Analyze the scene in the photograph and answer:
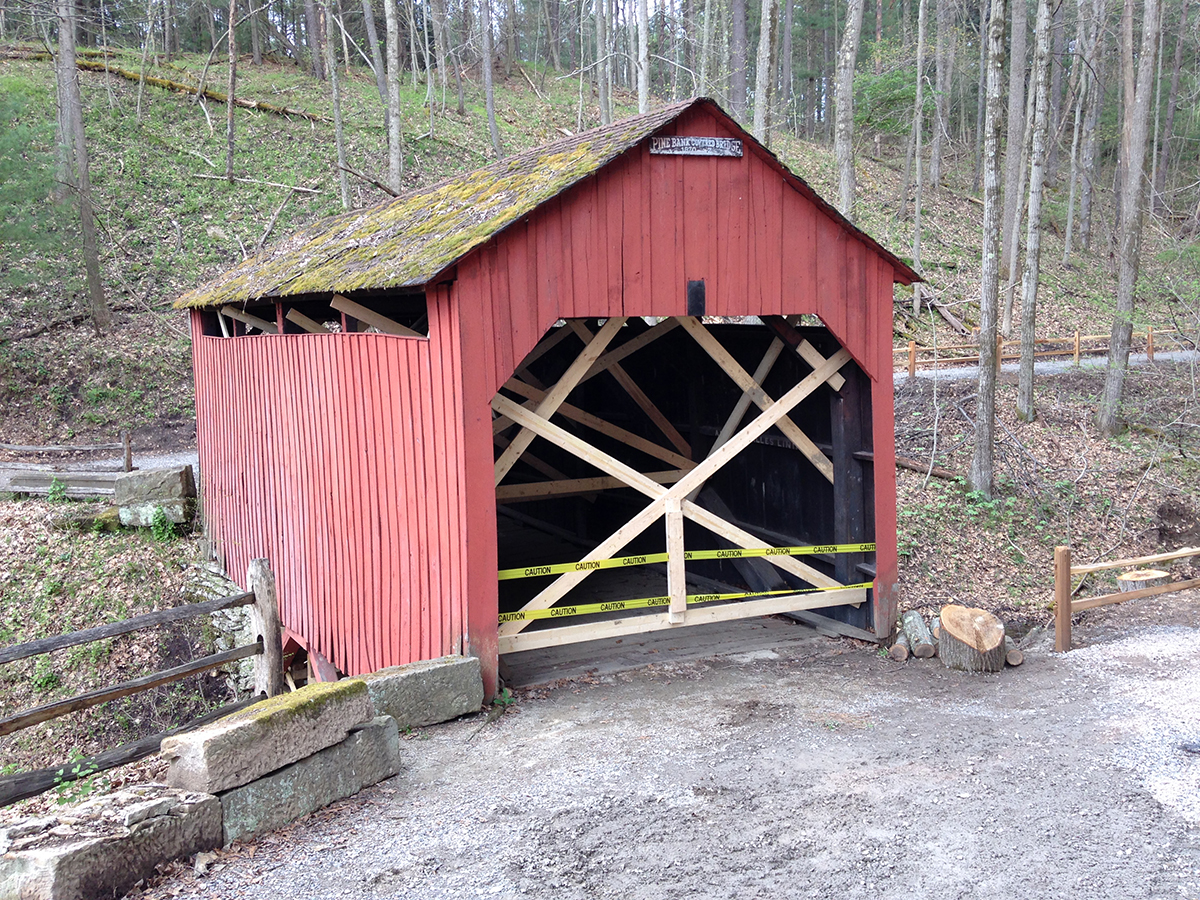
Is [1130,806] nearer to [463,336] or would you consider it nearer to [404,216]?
[463,336]

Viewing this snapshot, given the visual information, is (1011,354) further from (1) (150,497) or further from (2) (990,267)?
(1) (150,497)

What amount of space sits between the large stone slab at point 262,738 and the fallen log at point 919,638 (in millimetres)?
4691

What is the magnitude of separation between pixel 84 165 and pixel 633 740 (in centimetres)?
1751

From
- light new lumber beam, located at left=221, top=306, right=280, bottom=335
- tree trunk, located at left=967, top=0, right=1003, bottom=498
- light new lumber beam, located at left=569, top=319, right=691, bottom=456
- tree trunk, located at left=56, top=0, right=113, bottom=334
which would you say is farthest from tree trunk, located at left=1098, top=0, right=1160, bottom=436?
tree trunk, located at left=56, top=0, right=113, bottom=334

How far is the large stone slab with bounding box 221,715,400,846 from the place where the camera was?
184 inches

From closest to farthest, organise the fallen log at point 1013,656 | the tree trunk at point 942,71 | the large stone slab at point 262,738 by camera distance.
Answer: the large stone slab at point 262,738, the fallen log at point 1013,656, the tree trunk at point 942,71

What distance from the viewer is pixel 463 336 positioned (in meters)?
6.33

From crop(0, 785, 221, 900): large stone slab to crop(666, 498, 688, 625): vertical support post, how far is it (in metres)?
3.77

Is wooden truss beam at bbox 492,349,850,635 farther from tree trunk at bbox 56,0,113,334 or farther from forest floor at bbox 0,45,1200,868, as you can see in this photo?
tree trunk at bbox 56,0,113,334

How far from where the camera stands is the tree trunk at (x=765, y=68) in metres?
13.9

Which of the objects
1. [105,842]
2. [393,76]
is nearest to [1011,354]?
[393,76]

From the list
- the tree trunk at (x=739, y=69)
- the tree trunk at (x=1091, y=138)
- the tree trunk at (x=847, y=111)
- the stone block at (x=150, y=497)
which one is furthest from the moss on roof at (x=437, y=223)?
the tree trunk at (x=1091, y=138)

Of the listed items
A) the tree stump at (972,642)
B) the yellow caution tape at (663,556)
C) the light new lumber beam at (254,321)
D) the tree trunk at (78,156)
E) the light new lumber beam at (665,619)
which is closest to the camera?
the light new lumber beam at (665,619)

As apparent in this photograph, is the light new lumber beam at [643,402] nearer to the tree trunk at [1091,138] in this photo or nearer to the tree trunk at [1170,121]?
the tree trunk at [1091,138]
